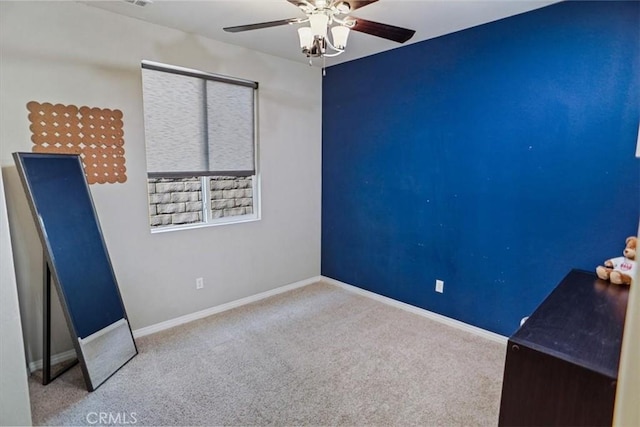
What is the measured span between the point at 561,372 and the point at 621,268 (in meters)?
1.29

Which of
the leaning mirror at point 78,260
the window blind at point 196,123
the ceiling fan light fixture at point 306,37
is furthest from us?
the window blind at point 196,123

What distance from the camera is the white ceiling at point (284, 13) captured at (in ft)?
7.67

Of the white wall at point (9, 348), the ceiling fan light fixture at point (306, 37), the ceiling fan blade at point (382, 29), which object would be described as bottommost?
the white wall at point (9, 348)

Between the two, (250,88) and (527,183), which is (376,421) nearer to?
(527,183)

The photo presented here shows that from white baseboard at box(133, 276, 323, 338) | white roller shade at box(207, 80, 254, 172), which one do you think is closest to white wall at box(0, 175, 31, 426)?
white baseboard at box(133, 276, 323, 338)

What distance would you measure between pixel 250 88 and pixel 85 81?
1.42 metres

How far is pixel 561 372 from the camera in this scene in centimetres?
117

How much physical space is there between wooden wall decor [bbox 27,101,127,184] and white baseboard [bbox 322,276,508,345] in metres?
2.55

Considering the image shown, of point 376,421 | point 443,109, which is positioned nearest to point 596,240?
point 443,109

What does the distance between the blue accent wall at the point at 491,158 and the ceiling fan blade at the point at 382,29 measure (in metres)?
1.21

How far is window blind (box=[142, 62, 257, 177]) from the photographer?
112 inches

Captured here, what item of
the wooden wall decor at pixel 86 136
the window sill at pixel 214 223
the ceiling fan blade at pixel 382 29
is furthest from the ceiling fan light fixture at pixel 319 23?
the window sill at pixel 214 223

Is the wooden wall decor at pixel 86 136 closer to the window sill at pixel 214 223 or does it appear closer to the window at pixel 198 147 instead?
the window at pixel 198 147

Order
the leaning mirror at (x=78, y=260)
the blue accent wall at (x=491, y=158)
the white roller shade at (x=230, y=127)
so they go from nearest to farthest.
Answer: the leaning mirror at (x=78, y=260) → the blue accent wall at (x=491, y=158) → the white roller shade at (x=230, y=127)
